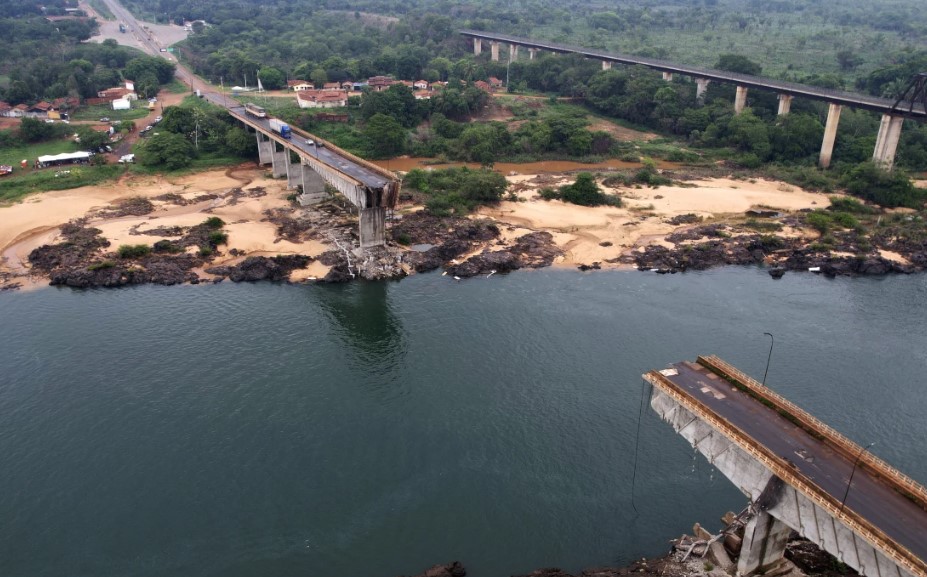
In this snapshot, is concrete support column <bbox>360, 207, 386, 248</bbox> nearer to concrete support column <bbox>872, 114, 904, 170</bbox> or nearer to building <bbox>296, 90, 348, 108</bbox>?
building <bbox>296, 90, 348, 108</bbox>

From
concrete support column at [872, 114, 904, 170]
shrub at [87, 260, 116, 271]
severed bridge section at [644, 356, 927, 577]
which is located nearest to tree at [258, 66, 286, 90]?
shrub at [87, 260, 116, 271]

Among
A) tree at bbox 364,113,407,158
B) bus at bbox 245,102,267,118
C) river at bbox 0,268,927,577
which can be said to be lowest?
river at bbox 0,268,927,577

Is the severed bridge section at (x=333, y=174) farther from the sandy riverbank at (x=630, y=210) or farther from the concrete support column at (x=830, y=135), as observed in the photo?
the concrete support column at (x=830, y=135)

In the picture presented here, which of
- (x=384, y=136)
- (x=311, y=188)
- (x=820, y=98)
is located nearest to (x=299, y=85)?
(x=384, y=136)

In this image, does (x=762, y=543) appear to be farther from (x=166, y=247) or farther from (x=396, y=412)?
(x=166, y=247)

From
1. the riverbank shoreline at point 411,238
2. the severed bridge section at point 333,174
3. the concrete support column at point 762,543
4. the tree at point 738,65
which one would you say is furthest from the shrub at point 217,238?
the tree at point 738,65

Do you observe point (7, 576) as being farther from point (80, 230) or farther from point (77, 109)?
point (77, 109)
